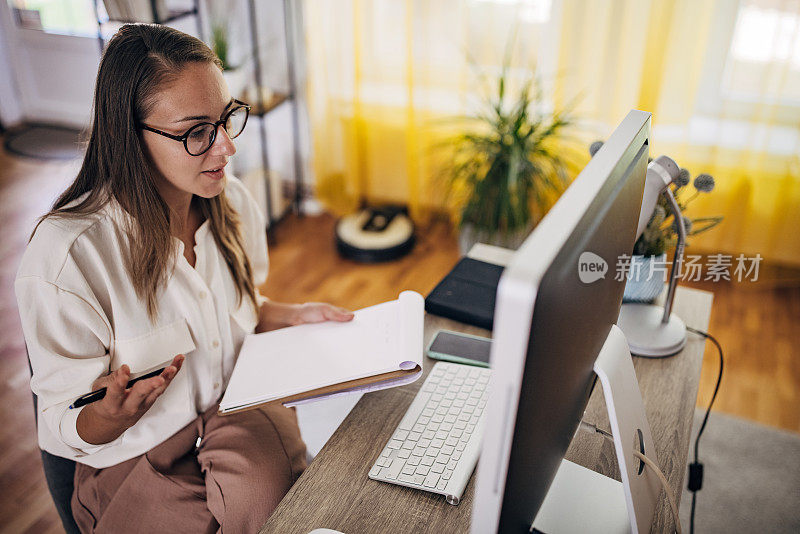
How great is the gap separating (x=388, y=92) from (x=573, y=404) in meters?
2.36

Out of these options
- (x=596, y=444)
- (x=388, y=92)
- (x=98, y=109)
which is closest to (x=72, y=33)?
(x=388, y=92)

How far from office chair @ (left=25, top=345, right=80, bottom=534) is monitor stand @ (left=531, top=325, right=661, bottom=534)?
0.83 meters

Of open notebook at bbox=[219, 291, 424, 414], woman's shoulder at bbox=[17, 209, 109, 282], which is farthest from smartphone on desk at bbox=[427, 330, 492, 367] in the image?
woman's shoulder at bbox=[17, 209, 109, 282]

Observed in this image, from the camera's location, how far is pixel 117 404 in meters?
1.01

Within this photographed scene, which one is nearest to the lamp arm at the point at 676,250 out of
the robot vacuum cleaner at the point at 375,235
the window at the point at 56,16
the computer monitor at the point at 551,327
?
the computer monitor at the point at 551,327

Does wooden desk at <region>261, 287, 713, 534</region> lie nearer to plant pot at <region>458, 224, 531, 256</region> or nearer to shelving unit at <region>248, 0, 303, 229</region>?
plant pot at <region>458, 224, 531, 256</region>

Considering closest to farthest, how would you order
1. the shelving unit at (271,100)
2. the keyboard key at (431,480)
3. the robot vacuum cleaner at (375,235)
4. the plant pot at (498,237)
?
the keyboard key at (431,480) → the plant pot at (498,237) → the shelving unit at (271,100) → the robot vacuum cleaner at (375,235)

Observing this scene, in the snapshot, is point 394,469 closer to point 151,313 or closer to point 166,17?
point 151,313

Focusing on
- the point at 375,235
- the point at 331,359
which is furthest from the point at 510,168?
the point at 331,359

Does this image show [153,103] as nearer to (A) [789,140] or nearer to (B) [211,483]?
(B) [211,483]

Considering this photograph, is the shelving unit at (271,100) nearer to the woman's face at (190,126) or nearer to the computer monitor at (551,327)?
the woman's face at (190,126)

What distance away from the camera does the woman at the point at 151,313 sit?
1.04 meters

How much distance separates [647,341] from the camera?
1280 mm

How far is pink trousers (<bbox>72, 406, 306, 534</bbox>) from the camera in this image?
1.12m
